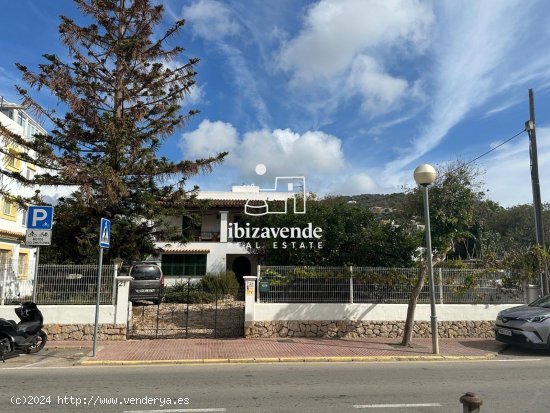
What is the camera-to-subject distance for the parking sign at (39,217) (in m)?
11.4

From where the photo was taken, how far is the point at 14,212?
29.1 meters

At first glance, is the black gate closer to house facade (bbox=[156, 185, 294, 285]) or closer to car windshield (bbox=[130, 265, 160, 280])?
car windshield (bbox=[130, 265, 160, 280])

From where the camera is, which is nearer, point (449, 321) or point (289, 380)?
point (289, 380)

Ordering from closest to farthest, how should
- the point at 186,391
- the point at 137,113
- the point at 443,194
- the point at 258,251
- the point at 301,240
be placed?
1. the point at 186,391
2. the point at 137,113
3. the point at 301,240
4. the point at 258,251
5. the point at 443,194

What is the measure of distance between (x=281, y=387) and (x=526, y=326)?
286 inches

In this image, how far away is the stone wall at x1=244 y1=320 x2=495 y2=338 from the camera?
1351 cm

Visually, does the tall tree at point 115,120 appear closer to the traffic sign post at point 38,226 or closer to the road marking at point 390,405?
the traffic sign post at point 38,226

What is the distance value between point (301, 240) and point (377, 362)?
7.35 meters

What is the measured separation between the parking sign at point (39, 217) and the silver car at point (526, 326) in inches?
475

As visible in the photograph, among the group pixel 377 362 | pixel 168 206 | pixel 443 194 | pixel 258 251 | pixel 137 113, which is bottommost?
pixel 377 362

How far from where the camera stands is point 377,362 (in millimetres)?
10516

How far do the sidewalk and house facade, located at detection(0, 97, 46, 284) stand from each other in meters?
2.50

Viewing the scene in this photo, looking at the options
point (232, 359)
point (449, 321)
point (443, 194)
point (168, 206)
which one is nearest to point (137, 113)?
point (168, 206)

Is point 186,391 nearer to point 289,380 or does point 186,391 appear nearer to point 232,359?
point 289,380
